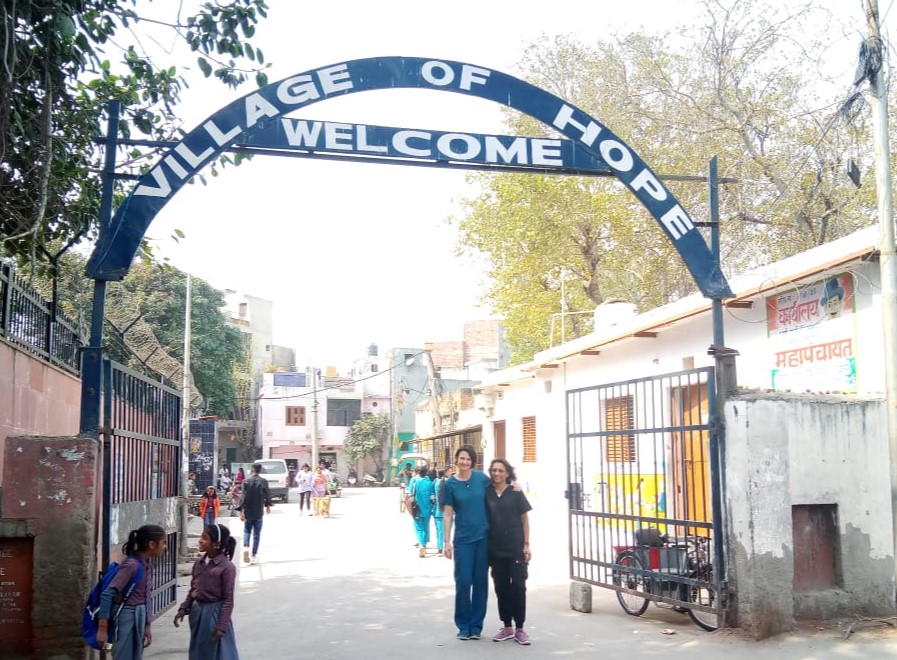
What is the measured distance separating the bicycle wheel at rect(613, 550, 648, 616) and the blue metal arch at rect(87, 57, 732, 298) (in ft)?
9.32

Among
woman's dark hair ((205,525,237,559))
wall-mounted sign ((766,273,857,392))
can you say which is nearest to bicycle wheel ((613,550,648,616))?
wall-mounted sign ((766,273,857,392))

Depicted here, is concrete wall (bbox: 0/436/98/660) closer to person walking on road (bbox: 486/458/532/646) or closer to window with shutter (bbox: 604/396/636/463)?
person walking on road (bbox: 486/458/532/646)

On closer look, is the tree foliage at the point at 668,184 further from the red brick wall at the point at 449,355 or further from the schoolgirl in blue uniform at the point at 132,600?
the red brick wall at the point at 449,355

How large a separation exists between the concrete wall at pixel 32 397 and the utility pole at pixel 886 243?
Answer: 8.54 m

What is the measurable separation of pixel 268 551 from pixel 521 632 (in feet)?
32.1

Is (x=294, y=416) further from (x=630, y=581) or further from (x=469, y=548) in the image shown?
(x=469, y=548)

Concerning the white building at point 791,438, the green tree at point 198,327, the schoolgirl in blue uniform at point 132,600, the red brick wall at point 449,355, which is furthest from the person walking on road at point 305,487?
the red brick wall at point 449,355

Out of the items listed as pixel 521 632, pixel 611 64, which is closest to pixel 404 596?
pixel 521 632

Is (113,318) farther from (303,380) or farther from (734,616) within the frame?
(303,380)

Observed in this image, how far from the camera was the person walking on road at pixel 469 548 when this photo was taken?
8.15 m

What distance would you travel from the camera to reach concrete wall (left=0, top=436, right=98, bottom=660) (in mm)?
6207

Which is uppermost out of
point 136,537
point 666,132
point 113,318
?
point 666,132

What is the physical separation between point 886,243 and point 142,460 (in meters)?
7.50

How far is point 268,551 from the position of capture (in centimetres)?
1670
